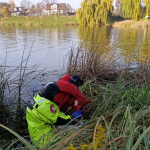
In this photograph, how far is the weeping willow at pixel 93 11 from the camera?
22.8m

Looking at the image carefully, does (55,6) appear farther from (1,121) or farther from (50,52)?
(1,121)

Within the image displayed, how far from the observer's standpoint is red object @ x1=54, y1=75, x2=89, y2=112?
103 inches

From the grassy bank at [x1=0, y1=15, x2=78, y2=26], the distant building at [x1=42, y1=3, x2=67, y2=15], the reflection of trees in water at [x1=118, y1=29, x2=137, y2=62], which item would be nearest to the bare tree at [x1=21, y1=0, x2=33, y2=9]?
the distant building at [x1=42, y1=3, x2=67, y2=15]

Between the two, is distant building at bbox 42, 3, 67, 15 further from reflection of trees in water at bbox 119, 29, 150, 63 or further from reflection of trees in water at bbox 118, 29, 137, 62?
reflection of trees in water at bbox 119, 29, 150, 63

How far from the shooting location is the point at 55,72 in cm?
616

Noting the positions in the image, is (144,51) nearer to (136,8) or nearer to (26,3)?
(136,8)

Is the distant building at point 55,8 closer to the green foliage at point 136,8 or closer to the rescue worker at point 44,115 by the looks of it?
the green foliage at point 136,8

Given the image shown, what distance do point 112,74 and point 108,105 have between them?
2380 mm

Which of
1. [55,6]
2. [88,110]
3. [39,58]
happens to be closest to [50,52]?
[39,58]

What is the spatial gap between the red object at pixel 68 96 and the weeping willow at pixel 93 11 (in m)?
21.2

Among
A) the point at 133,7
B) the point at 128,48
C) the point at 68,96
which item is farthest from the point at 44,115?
the point at 133,7

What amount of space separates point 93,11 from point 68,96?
2200 centimetres

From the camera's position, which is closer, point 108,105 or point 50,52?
point 108,105

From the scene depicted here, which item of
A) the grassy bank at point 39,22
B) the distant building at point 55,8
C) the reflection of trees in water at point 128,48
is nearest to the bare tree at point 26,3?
the distant building at point 55,8
